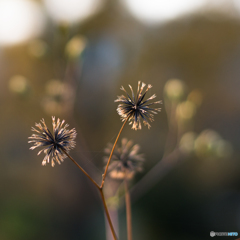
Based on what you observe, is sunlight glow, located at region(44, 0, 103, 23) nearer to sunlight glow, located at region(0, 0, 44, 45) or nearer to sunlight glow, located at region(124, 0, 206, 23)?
sunlight glow, located at region(0, 0, 44, 45)

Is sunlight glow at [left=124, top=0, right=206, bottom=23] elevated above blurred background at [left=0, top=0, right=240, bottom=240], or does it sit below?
above

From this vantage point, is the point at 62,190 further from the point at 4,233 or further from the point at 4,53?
the point at 4,53

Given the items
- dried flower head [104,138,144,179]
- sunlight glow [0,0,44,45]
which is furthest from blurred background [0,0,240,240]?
dried flower head [104,138,144,179]

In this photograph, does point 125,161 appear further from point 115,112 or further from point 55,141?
point 115,112

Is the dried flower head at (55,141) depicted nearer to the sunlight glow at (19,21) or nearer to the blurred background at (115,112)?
the blurred background at (115,112)

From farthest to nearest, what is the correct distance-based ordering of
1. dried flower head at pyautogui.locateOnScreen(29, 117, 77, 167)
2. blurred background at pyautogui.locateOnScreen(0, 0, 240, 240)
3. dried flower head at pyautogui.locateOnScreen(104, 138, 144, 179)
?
blurred background at pyautogui.locateOnScreen(0, 0, 240, 240) → dried flower head at pyautogui.locateOnScreen(104, 138, 144, 179) → dried flower head at pyautogui.locateOnScreen(29, 117, 77, 167)

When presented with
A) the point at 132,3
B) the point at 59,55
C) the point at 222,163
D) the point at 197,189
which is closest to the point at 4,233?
the point at 59,55

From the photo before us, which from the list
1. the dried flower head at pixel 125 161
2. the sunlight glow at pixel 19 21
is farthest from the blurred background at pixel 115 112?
the dried flower head at pixel 125 161

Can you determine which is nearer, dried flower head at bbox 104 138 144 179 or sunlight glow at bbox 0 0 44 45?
dried flower head at bbox 104 138 144 179

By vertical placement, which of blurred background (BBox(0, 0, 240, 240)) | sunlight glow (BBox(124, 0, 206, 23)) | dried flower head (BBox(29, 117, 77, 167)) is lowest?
dried flower head (BBox(29, 117, 77, 167))

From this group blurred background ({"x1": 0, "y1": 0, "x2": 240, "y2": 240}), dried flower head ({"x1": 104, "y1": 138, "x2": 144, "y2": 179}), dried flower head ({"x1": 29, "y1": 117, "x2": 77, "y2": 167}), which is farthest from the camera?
blurred background ({"x1": 0, "y1": 0, "x2": 240, "y2": 240})
